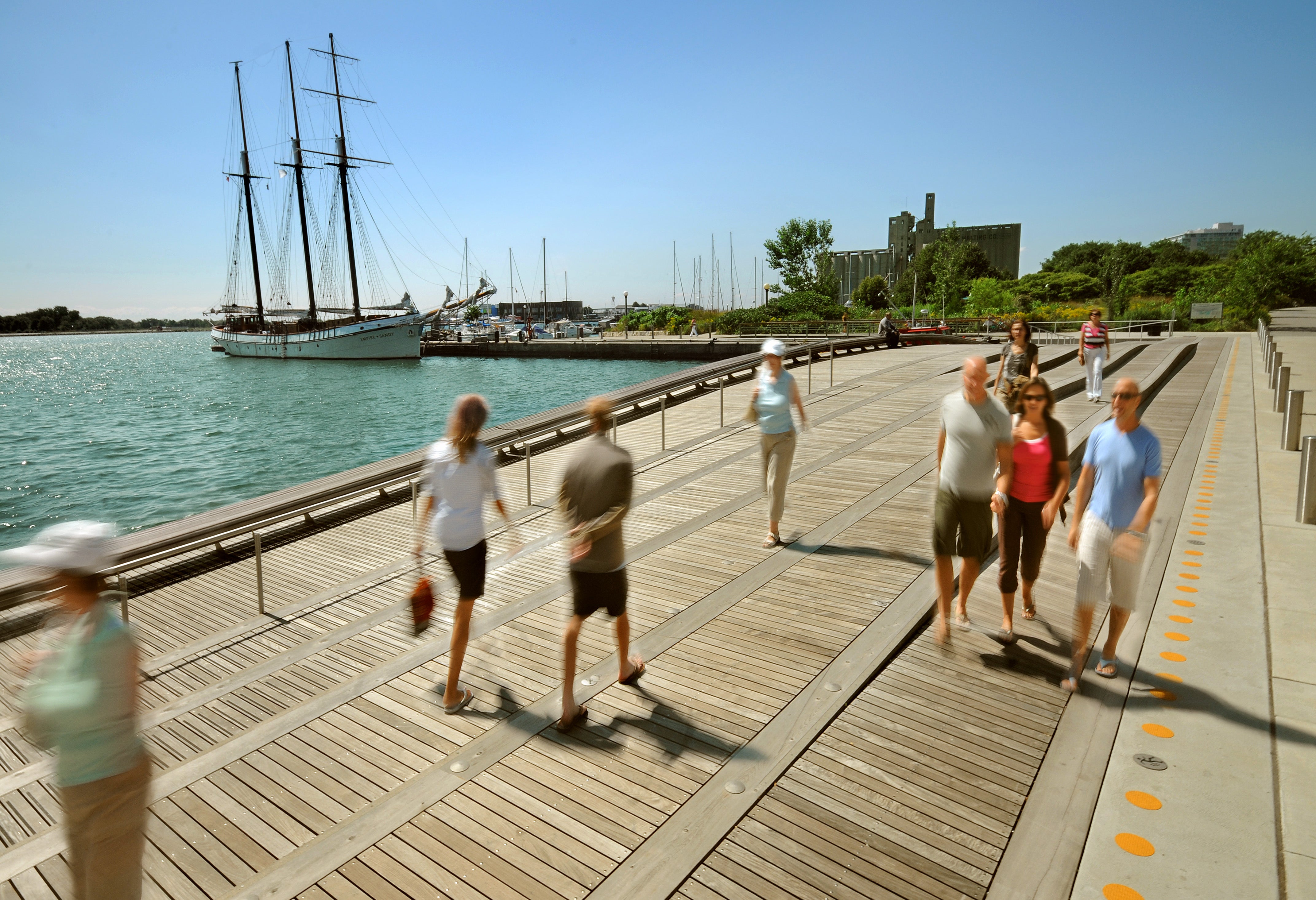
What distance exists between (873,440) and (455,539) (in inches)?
332

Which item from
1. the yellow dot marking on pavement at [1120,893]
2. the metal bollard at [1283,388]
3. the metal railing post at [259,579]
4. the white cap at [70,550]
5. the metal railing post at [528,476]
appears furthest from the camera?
the metal bollard at [1283,388]

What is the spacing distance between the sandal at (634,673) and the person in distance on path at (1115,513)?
248 centimetres

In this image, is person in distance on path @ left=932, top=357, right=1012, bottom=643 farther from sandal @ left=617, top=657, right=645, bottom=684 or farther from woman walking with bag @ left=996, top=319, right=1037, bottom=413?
woman walking with bag @ left=996, top=319, right=1037, bottom=413

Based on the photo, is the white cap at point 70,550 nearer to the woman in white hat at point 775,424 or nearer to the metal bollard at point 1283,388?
the woman in white hat at point 775,424

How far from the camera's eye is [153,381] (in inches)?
2248

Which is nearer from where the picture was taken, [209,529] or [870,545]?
[209,529]

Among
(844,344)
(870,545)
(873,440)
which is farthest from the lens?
(844,344)

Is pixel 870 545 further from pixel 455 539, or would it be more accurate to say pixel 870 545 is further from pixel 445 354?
pixel 445 354

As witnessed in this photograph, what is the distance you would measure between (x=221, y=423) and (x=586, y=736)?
34203mm

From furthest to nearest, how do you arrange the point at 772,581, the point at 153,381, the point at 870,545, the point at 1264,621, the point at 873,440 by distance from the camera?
the point at 153,381
the point at 873,440
the point at 870,545
the point at 772,581
the point at 1264,621

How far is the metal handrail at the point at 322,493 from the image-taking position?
16.0 feet

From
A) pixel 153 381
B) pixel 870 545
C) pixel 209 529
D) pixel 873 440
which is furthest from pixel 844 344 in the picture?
pixel 153 381

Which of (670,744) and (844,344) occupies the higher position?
(844,344)

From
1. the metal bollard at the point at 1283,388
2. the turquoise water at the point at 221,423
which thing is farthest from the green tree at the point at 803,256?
the metal bollard at the point at 1283,388
